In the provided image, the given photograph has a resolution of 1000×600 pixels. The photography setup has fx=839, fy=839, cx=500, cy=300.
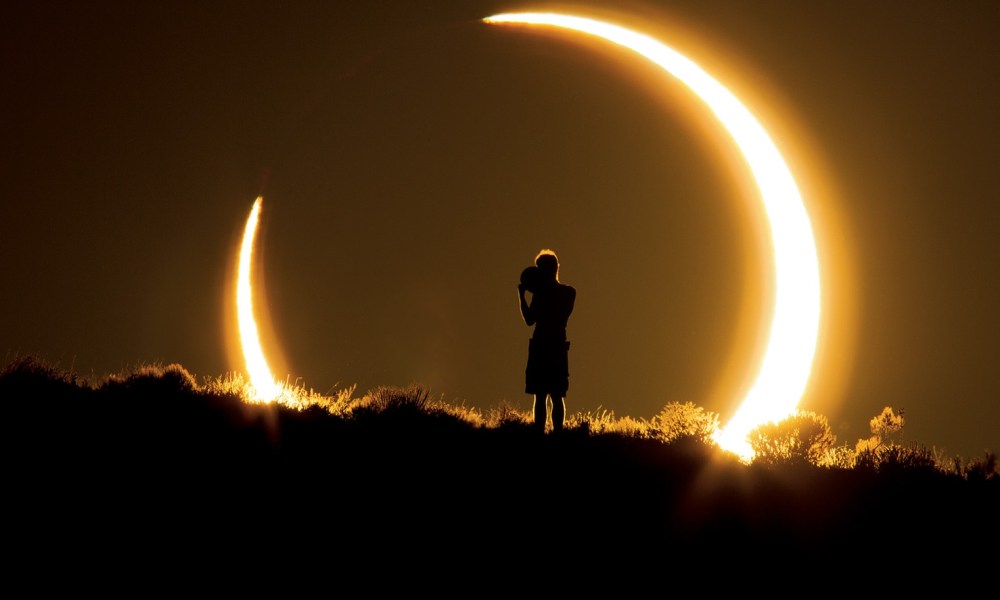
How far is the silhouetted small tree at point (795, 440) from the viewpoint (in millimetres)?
9461

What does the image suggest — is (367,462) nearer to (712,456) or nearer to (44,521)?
(44,521)

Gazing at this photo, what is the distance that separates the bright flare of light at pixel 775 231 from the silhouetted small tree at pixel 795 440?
4.02ft

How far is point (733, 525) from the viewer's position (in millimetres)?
7586

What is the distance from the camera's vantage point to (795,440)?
32.9 feet

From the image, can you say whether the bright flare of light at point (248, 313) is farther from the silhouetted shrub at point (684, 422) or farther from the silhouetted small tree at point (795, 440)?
the silhouetted small tree at point (795, 440)

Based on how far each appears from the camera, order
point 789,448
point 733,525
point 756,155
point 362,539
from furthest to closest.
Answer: point 756,155 → point 789,448 → point 733,525 → point 362,539

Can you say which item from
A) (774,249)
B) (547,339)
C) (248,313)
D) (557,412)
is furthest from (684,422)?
(248,313)

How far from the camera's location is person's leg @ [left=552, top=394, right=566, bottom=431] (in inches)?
368

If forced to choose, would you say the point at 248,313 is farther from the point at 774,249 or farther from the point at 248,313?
the point at 774,249

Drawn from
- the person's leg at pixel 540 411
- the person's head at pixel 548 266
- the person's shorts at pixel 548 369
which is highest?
the person's head at pixel 548 266

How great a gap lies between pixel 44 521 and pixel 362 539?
8.37ft

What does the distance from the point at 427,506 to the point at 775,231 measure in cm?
1012

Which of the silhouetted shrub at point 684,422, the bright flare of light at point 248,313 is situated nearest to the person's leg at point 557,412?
the silhouetted shrub at point 684,422

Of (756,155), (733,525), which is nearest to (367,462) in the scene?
(733,525)
